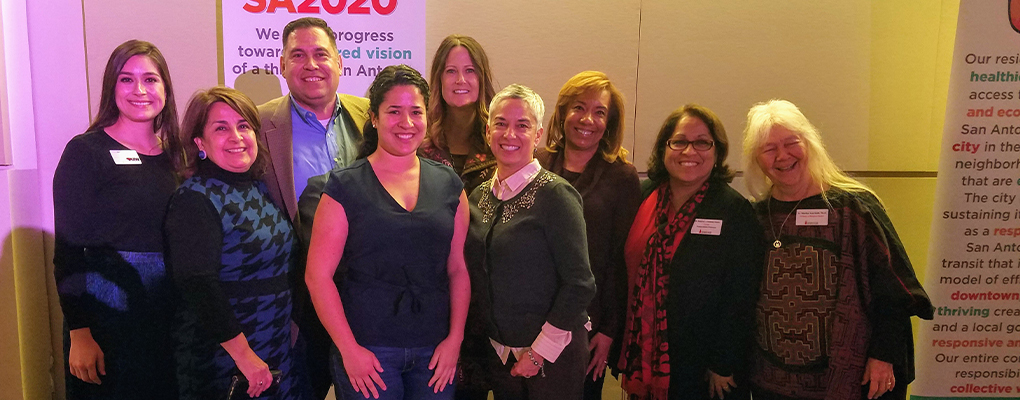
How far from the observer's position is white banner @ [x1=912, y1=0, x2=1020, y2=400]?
2668 millimetres

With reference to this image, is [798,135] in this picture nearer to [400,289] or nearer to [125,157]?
[400,289]

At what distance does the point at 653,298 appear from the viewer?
209 cm

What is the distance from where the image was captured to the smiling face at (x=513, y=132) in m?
1.74

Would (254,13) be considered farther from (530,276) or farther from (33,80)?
(530,276)

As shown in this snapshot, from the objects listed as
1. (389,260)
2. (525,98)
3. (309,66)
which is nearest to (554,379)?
(389,260)

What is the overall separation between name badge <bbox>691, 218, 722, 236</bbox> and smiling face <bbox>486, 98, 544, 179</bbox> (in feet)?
2.43

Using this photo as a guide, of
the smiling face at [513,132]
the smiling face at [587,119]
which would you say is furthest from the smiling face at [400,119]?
the smiling face at [587,119]

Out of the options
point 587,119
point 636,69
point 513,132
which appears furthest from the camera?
point 636,69

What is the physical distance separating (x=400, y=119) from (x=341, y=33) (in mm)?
1629

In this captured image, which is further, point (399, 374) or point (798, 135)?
point (798, 135)

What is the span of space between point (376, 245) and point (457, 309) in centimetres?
36

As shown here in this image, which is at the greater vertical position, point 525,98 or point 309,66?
point 309,66

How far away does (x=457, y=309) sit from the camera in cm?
178

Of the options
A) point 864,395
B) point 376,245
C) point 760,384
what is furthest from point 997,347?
point 376,245
